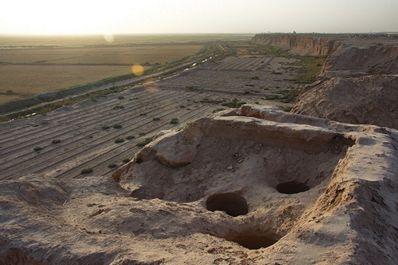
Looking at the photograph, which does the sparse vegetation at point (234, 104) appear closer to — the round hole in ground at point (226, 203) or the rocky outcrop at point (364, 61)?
the rocky outcrop at point (364, 61)

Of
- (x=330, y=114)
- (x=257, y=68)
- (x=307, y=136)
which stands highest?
(x=307, y=136)

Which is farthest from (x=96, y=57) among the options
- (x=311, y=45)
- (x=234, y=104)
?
(x=234, y=104)

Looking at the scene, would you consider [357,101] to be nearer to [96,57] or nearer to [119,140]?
[119,140]

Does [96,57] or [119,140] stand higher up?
[119,140]

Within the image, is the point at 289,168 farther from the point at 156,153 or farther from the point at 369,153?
the point at 156,153

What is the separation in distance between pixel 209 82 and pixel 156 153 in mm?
27406

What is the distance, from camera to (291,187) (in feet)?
29.9

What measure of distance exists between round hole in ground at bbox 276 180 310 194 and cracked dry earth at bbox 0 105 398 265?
25 millimetres

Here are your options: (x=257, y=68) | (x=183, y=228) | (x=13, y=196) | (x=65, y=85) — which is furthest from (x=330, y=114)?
(x=257, y=68)

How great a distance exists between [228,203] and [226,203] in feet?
0.17

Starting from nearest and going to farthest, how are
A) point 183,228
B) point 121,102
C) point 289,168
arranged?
1. point 183,228
2. point 289,168
3. point 121,102

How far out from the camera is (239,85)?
35.6 metres

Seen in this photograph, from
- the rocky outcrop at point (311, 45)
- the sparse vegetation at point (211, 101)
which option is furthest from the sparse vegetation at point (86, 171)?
the rocky outcrop at point (311, 45)

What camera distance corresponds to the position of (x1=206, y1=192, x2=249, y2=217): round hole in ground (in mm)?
8781
